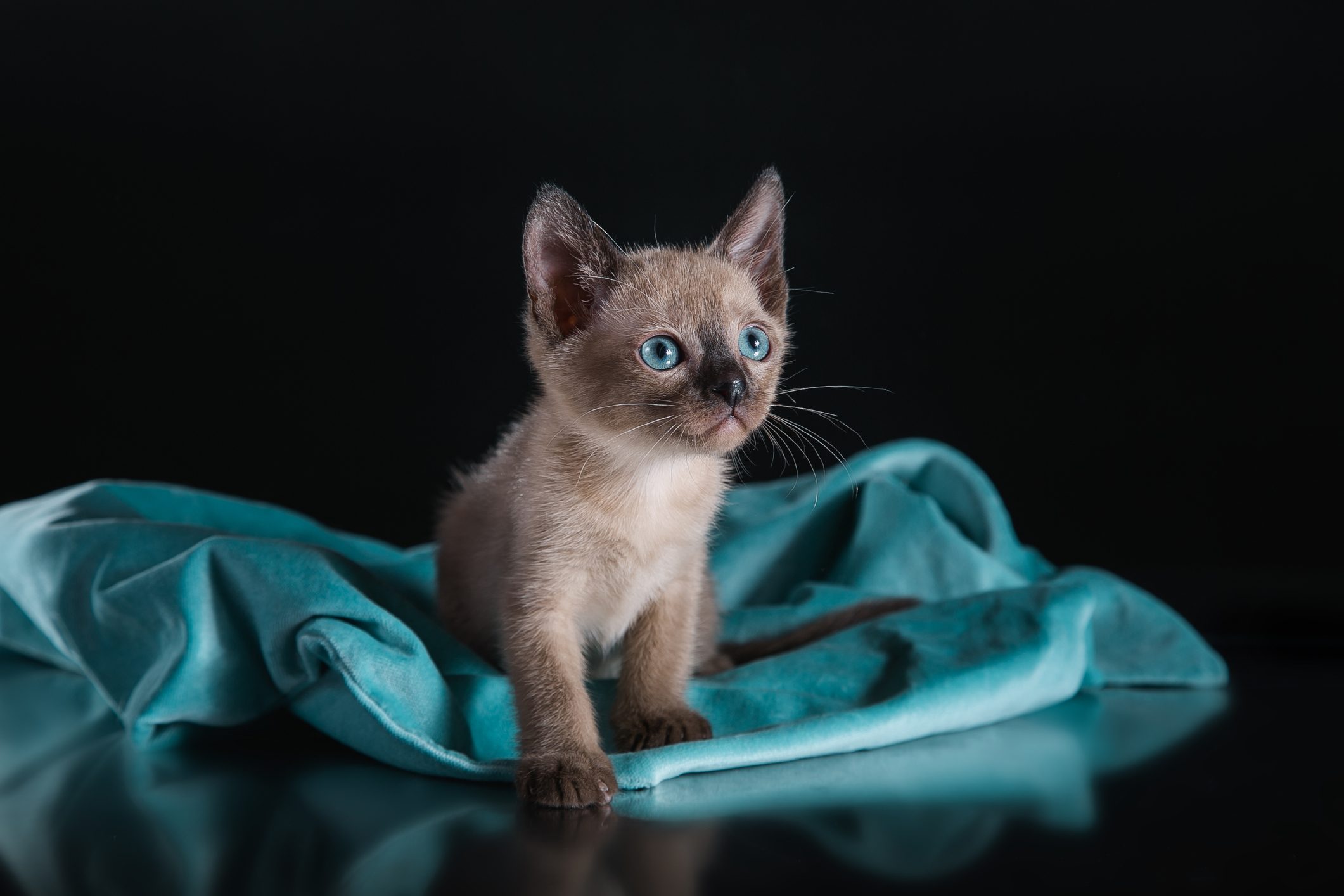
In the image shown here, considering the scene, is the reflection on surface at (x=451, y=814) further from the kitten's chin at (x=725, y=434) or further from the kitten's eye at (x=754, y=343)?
the kitten's eye at (x=754, y=343)

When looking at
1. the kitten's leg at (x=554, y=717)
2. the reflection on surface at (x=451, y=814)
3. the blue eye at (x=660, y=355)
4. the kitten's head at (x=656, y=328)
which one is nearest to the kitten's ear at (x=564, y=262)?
the kitten's head at (x=656, y=328)

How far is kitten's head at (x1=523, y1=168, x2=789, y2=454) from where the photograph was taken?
201 cm

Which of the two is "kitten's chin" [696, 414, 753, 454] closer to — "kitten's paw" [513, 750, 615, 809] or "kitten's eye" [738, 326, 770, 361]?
"kitten's eye" [738, 326, 770, 361]

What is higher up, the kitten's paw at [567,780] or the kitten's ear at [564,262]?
the kitten's ear at [564,262]

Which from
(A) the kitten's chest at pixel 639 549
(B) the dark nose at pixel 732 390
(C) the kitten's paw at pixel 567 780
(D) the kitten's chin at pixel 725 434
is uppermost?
(B) the dark nose at pixel 732 390

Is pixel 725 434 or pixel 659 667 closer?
pixel 725 434

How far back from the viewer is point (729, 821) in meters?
1.86

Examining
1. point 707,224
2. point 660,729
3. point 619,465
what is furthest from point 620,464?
point 707,224

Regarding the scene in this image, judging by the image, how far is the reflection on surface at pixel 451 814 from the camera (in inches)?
66.7

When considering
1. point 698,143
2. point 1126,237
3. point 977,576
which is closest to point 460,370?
point 698,143

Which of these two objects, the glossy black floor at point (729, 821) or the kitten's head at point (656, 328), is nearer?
the glossy black floor at point (729, 821)

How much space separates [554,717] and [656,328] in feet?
1.86

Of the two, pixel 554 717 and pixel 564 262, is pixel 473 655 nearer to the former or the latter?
pixel 554 717

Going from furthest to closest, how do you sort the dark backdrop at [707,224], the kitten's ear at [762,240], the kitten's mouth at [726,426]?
1. the dark backdrop at [707,224]
2. the kitten's ear at [762,240]
3. the kitten's mouth at [726,426]
